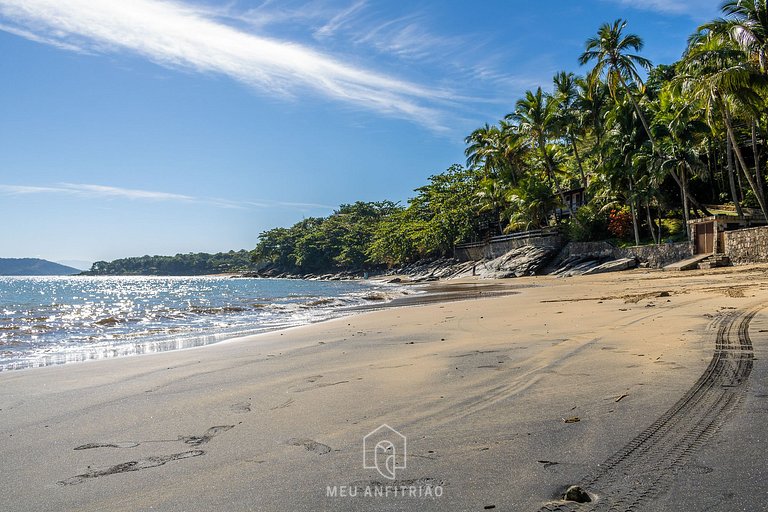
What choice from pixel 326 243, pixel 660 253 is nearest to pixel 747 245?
pixel 660 253

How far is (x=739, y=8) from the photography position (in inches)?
843

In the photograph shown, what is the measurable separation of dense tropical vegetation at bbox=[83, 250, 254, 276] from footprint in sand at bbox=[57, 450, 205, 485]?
146 meters

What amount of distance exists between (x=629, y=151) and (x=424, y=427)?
30.7 metres

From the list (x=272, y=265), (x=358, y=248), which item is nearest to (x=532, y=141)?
(x=358, y=248)

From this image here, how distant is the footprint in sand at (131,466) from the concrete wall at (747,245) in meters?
23.3

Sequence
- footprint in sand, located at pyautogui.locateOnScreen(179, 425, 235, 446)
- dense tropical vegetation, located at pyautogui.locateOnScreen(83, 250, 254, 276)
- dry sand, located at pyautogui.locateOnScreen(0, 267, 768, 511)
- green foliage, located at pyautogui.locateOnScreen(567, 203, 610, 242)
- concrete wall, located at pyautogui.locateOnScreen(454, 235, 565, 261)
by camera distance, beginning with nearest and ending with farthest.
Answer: dry sand, located at pyautogui.locateOnScreen(0, 267, 768, 511), footprint in sand, located at pyautogui.locateOnScreen(179, 425, 235, 446), green foliage, located at pyautogui.locateOnScreen(567, 203, 610, 242), concrete wall, located at pyautogui.locateOnScreen(454, 235, 565, 261), dense tropical vegetation, located at pyautogui.locateOnScreen(83, 250, 254, 276)

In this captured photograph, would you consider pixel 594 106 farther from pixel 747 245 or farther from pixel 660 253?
pixel 747 245

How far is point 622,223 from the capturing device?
32969 mm

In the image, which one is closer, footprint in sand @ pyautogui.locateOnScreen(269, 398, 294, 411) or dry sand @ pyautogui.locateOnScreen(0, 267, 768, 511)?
dry sand @ pyautogui.locateOnScreen(0, 267, 768, 511)

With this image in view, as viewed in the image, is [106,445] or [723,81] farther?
[723,81]

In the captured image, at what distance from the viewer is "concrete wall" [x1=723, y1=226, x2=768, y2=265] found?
20422 millimetres

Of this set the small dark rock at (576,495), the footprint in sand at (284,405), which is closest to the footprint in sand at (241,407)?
the footprint in sand at (284,405)

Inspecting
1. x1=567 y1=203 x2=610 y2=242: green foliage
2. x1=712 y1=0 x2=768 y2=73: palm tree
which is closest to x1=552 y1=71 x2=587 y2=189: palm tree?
x1=567 y1=203 x2=610 y2=242: green foliage

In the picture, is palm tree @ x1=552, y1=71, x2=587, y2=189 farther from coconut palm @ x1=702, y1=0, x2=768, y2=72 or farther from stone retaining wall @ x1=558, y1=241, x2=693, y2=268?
coconut palm @ x1=702, y1=0, x2=768, y2=72
